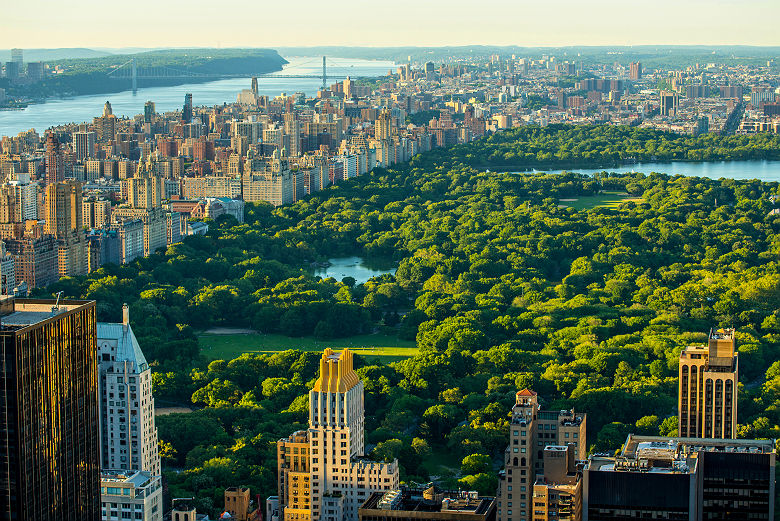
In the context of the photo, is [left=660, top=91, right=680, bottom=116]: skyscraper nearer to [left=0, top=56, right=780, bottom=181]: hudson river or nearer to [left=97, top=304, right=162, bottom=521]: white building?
[left=0, top=56, right=780, bottom=181]: hudson river

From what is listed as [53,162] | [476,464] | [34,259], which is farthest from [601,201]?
[476,464]

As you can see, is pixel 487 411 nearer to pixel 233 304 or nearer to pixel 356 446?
pixel 356 446

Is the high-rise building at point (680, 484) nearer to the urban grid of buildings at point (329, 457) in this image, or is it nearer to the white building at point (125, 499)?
the urban grid of buildings at point (329, 457)

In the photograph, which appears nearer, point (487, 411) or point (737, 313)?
point (487, 411)

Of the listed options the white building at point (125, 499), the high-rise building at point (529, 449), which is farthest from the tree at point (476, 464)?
the white building at point (125, 499)

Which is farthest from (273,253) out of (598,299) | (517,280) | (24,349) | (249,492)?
(24,349)

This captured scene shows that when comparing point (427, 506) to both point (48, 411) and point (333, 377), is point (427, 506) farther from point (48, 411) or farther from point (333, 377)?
point (48, 411)
